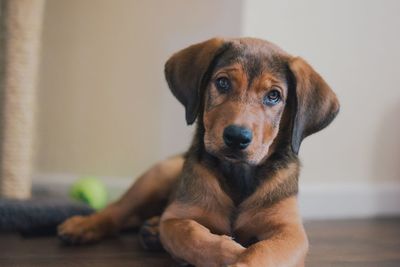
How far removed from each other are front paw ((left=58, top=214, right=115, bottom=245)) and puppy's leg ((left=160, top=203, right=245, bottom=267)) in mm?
439

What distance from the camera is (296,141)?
1.99m

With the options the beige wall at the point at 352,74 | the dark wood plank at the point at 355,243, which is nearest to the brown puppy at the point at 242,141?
the dark wood plank at the point at 355,243

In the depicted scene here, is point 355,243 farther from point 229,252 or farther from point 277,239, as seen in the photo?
point 229,252

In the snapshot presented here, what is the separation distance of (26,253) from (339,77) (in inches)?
76.7

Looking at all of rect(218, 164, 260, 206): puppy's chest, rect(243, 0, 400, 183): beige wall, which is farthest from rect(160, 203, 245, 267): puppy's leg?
rect(243, 0, 400, 183): beige wall

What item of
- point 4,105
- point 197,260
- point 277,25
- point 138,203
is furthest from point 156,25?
point 197,260

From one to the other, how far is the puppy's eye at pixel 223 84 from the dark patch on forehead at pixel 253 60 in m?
0.05

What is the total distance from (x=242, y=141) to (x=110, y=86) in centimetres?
182

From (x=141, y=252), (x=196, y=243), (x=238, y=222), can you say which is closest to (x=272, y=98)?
(x=238, y=222)

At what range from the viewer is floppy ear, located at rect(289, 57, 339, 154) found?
2.00 meters

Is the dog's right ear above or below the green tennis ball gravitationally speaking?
above

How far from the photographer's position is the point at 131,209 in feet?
8.24

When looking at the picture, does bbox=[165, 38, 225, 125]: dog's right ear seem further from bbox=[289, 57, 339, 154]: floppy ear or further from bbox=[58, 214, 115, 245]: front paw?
bbox=[58, 214, 115, 245]: front paw

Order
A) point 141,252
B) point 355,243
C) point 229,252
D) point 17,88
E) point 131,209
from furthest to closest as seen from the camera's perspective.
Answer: point 17,88
point 355,243
point 131,209
point 141,252
point 229,252
